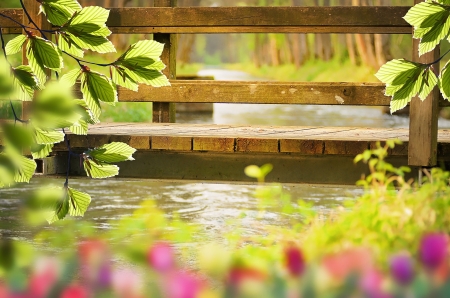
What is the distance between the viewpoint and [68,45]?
173 cm

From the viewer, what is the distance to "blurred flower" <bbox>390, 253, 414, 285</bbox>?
1.02 metres

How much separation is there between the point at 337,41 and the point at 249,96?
23602 millimetres

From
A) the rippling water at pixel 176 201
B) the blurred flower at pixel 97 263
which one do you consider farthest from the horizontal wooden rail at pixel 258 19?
the blurred flower at pixel 97 263

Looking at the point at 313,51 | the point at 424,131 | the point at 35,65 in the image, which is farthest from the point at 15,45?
the point at 313,51

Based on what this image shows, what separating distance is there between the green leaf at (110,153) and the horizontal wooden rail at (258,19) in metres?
3.47

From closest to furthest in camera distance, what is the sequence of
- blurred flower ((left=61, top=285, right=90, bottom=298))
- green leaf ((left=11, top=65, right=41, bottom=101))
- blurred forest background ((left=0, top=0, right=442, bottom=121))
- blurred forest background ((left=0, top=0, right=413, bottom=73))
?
1. blurred flower ((left=61, top=285, right=90, bottom=298))
2. green leaf ((left=11, top=65, right=41, bottom=101))
3. blurred forest background ((left=0, top=0, right=442, bottom=121))
4. blurred forest background ((left=0, top=0, right=413, bottom=73))

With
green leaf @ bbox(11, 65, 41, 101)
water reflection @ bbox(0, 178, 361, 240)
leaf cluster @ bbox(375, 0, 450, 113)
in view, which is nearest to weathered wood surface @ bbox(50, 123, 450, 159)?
water reflection @ bbox(0, 178, 361, 240)

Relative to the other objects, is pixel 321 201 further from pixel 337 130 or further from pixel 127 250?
pixel 127 250

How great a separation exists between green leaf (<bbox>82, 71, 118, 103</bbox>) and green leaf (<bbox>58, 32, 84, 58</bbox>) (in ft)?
0.22

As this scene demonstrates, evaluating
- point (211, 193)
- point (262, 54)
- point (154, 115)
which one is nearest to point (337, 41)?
point (262, 54)

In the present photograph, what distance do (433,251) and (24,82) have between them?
0.86 m

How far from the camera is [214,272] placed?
1146mm

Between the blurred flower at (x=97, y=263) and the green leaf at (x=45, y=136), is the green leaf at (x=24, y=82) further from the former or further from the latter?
the blurred flower at (x=97, y=263)

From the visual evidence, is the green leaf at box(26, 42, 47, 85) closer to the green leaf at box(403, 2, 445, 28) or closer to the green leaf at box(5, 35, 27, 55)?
the green leaf at box(5, 35, 27, 55)
